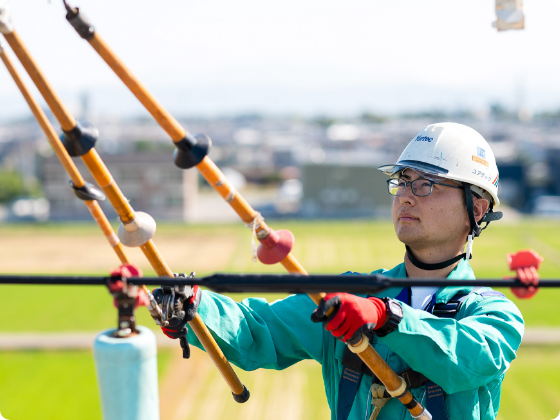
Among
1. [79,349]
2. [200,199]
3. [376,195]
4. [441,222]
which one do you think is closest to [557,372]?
[79,349]

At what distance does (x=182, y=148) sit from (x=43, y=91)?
0.61 m

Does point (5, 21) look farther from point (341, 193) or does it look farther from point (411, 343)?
point (341, 193)

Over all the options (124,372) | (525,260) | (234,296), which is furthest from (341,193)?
(124,372)

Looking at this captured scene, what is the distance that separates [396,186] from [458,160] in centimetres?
41

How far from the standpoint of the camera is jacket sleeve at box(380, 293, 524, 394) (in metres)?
2.65

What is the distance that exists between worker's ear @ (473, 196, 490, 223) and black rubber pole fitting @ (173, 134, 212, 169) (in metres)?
1.91

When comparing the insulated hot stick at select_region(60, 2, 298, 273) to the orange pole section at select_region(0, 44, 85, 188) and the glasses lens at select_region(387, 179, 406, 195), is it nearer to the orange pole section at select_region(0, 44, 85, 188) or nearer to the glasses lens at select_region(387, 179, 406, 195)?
the orange pole section at select_region(0, 44, 85, 188)

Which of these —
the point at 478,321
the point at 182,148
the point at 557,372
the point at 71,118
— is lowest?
the point at 557,372

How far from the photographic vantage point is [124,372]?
2.25 meters

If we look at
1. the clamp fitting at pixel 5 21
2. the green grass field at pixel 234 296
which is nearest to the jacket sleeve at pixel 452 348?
the clamp fitting at pixel 5 21

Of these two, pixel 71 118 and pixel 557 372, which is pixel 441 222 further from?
pixel 557 372

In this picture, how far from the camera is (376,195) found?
77562 mm

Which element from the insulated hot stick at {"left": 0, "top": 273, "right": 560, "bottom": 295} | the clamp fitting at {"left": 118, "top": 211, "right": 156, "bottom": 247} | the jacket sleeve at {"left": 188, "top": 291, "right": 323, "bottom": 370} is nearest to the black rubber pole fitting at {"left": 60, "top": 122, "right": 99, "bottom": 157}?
the clamp fitting at {"left": 118, "top": 211, "right": 156, "bottom": 247}

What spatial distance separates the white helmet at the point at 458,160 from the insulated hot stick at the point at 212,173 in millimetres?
952
